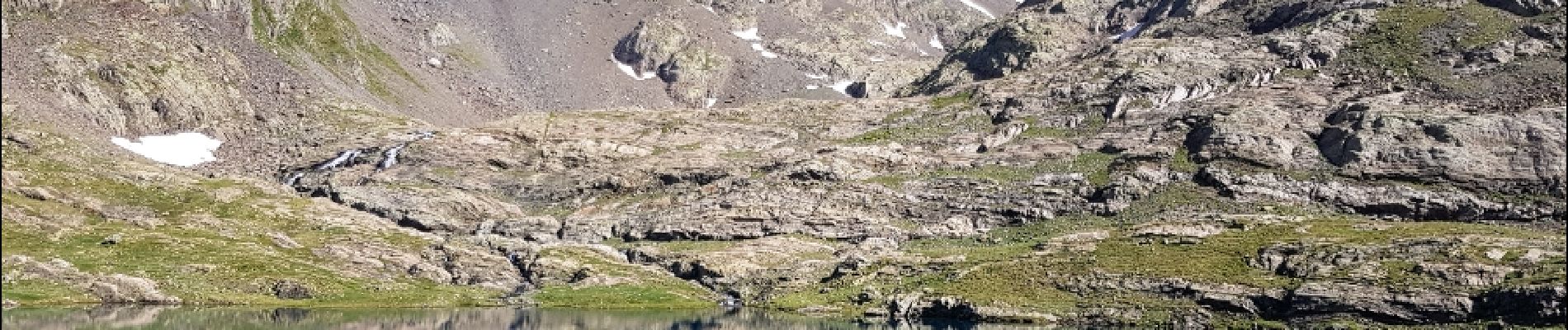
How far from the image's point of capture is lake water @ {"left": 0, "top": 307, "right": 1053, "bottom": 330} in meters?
108

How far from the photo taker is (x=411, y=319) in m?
134

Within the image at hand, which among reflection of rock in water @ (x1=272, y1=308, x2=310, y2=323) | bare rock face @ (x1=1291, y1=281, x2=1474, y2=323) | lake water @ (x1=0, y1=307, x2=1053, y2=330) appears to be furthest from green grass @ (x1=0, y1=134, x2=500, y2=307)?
bare rock face @ (x1=1291, y1=281, x2=1474, y2=323)

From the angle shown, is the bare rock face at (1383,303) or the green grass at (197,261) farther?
the green grass at (197,261)

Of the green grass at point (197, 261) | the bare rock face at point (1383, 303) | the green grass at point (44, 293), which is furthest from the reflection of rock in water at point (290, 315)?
the bare rock face at point (1383, 303)

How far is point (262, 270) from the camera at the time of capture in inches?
6909

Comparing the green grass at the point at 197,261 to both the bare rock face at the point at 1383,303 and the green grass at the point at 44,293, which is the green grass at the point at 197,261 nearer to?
the green grass at the point at 44,293

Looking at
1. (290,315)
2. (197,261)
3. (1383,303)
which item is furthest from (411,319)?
(1383,303)

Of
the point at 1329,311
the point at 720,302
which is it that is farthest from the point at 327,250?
the point at 1329,311

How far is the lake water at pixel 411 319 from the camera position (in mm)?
108125

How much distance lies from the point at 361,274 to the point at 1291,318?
134 m

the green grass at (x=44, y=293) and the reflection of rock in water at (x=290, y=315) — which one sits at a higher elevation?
the green grass at (x=44, y=293)

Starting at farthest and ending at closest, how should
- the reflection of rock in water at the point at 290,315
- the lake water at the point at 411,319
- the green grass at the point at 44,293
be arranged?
1. the green grass at the point at 44,293
2. the reflection of rock in water at the point at 290,315
3. the lake water at the point at 411,319

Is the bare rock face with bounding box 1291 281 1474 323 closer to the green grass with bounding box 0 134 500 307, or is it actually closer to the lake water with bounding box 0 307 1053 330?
the lake water with bounding box 0 307 1053 330

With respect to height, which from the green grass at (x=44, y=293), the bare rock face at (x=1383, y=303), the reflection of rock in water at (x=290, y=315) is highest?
the green grass at (x=44, y=293)
